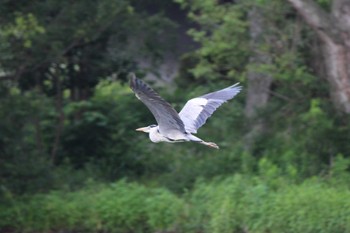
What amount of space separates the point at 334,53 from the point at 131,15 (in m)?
3.39

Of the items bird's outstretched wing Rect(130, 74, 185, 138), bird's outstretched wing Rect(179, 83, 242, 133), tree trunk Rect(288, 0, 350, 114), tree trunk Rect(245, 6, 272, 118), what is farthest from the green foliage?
bird's outstretched wing Rect(130, 74, 185, 138)

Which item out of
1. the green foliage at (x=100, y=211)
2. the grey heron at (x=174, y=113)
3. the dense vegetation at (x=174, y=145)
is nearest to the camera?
the grey heron at (x=174, y=113)

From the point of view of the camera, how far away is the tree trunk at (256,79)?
12000 millimetres

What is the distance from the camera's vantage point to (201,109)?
29.7 ft

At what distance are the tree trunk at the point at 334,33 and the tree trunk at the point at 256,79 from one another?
849mm

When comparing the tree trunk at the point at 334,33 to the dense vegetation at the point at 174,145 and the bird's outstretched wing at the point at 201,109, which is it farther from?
the bird's outstretched wing at the point at 201,109

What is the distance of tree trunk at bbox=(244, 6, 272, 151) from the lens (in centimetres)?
1200

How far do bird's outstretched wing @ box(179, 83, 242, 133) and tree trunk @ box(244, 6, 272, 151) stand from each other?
267 cm

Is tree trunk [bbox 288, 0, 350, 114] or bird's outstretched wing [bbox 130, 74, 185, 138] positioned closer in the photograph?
bird's outstretched wing [bbox 130, 74, 185, 138]

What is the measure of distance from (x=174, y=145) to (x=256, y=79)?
Answer: 2.14 metres

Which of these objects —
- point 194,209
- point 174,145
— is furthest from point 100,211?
point 174,145

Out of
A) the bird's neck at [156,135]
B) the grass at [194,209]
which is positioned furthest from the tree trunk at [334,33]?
the bird's neck at [156,135]

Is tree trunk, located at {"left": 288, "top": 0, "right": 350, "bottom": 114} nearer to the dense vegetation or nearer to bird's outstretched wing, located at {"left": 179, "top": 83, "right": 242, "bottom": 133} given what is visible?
the dense vegetation

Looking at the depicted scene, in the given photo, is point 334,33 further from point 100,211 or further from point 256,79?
point 100,211
